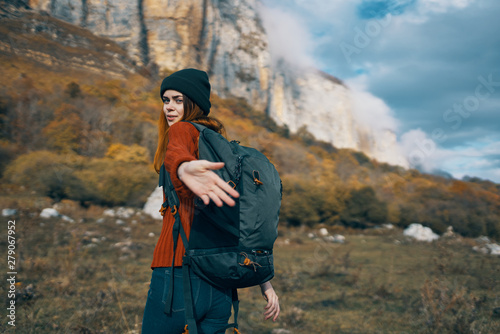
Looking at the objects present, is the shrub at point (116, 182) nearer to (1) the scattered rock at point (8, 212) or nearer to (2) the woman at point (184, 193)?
(1) the scattered rock at point (8, 212)

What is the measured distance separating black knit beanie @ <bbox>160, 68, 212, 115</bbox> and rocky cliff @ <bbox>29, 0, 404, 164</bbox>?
35.8m

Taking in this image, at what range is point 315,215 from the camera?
19562 millimetres

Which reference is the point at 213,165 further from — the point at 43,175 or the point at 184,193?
the point at 43,175

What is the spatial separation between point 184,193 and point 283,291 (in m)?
5.52

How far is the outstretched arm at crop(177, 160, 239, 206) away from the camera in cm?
91

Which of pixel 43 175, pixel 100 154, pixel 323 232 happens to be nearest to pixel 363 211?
pixel 323 232

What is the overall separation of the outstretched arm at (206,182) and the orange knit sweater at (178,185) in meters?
0.06

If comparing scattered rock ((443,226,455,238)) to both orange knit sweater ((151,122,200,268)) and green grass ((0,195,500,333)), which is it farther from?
orange knit sweater ((151,122,200,268))

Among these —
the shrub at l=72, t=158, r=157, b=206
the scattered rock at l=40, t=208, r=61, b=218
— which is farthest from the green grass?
the shrub at l=72, t=158, r=157, b=206

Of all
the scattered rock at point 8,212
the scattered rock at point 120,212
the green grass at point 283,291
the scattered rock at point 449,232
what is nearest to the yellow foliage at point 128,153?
the scattered rock at point 120,212

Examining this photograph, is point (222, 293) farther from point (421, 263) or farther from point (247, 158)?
point (421, 263)

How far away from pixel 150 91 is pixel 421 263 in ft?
102

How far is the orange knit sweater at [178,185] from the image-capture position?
103cm

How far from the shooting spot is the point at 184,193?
1.08m
